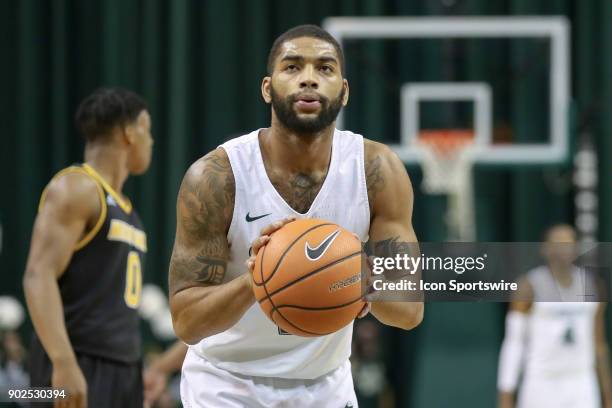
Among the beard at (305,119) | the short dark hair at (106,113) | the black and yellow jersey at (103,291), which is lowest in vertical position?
the black and yellow jersey at (103,291)

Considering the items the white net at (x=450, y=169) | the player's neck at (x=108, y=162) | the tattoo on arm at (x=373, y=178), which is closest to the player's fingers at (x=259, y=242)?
the tattoo on arm at (x=373, y=178)

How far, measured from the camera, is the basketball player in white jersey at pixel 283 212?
3.20 m

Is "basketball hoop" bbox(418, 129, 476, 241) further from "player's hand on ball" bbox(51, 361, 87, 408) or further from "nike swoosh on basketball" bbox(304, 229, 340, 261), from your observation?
"nike swoosh on basketball" bbox(304, 229, 340, 261)

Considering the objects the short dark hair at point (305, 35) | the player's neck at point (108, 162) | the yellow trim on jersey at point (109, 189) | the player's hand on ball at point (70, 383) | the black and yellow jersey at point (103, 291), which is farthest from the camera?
the player's neck at point (108, 162)

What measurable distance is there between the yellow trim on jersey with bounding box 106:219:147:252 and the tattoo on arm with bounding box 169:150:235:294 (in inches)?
47.9

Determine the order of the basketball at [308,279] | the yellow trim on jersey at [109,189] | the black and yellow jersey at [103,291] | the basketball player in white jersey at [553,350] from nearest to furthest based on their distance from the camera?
the basketball at [308,279] → the black and yellow jersey at [103,291] → the yellow trim on jersey at [109,189] → the basketball player in white jersey at [553,350]

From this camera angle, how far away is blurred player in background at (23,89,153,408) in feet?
13.6

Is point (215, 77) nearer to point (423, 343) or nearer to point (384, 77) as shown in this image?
point (384, 77)

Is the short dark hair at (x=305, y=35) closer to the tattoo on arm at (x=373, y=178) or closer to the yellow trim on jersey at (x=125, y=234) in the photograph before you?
the tattoo on arm at (x=373, y=178)

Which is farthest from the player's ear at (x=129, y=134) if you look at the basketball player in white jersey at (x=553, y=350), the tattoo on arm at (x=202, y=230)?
the basketball player in white jersey at (x=553, y=350)

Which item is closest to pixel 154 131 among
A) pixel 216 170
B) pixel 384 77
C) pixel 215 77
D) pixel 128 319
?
pixel 215 77

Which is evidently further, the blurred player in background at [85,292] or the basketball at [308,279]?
the blurred player in background at [85,292]

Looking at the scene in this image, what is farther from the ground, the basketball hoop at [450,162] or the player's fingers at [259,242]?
the basketball hoop at [450,162]

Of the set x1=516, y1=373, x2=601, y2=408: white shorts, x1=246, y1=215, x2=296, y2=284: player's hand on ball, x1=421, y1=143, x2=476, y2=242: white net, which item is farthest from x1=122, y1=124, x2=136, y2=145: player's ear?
x1=421, y1=143, x2=476, y2=242: white net
